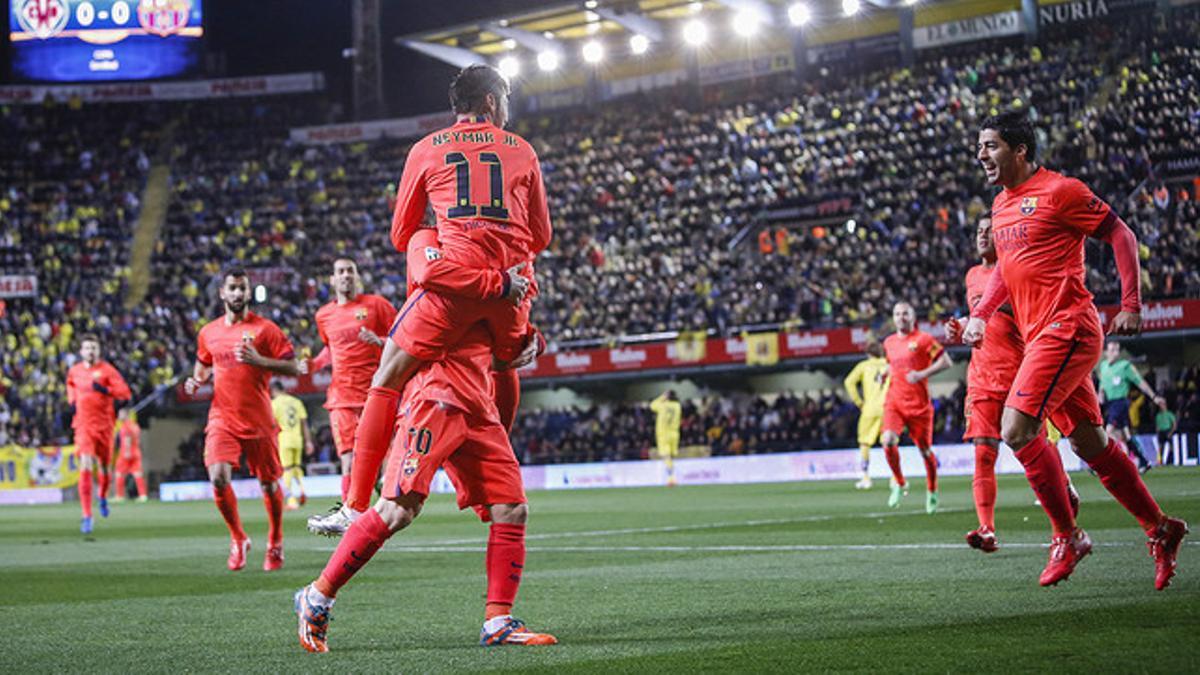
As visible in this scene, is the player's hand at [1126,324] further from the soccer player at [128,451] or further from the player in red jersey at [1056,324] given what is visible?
the soccer player at [128,451]

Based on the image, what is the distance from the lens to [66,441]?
46031mm

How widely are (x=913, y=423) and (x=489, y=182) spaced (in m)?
13.3

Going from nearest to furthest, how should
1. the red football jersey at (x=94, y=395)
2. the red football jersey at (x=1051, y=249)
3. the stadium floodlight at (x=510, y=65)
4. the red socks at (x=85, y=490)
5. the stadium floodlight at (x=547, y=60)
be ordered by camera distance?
the red football jersey at (x=1051, y=249), the red socks at (x=85, y=490), the red football jersey at (x=94, y=395), the stadium floodlight at (x=547, y=60), the stadium floodlight at (x=510, y=65)

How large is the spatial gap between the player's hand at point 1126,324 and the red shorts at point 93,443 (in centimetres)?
1762

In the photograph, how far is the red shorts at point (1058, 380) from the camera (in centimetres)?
888

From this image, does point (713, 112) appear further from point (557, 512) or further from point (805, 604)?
point (805, 604)

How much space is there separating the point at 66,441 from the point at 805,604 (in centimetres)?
4076

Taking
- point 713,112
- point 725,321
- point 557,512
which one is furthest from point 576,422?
point 557,512

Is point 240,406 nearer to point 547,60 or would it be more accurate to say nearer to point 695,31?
point 695,31

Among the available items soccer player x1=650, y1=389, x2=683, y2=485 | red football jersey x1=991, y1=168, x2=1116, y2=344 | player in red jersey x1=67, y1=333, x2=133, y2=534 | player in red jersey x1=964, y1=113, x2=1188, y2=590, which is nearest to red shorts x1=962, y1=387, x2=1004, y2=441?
player in red jersey x1=964, y1=113, x2=1188, y2=590

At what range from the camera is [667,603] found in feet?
30.2

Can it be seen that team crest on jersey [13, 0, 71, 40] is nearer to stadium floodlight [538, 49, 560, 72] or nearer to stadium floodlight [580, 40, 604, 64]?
stadium floodlight [538, 49, 560, 72]

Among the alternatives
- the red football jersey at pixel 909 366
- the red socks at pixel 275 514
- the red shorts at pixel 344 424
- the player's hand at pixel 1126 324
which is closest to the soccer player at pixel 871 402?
the red football jersey at pixel 909 366

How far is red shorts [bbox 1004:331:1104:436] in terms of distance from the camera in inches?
349
